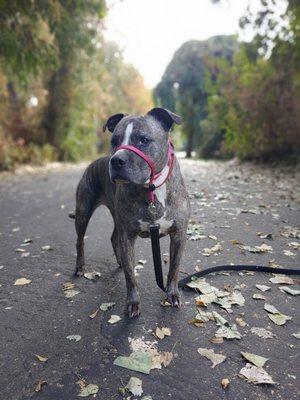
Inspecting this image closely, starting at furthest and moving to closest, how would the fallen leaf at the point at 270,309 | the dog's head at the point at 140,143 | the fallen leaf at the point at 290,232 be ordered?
1. the fallen leaf at the point at 290,232
2. the fallen leaf at the point at 270,309
3. the dog's head at the point at 140,143

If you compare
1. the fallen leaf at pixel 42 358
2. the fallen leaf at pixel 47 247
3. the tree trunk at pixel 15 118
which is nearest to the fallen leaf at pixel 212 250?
the fallen leaf at pixel 47 247

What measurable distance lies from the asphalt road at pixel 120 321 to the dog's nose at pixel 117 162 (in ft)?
4.24

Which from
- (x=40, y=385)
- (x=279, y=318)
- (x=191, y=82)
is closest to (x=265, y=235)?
(x=279, y=318)

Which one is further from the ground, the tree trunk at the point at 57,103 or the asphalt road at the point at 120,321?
the tree trunk at the point at 57,103

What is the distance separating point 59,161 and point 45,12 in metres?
10.9

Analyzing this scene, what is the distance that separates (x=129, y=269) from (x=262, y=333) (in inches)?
44.9

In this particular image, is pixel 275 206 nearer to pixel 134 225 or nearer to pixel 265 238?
pixel 265 238

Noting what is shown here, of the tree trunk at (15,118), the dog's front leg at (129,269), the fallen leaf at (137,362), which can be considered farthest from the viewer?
the tree trunk at (15,118)

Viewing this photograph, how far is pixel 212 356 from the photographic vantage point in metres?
2.40

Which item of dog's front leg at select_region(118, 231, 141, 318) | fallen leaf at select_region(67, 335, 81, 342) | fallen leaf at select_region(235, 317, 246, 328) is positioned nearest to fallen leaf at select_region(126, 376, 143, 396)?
fallen leaf at select_region(67, 335, 81, 342)

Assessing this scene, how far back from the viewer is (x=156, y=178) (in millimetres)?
2664

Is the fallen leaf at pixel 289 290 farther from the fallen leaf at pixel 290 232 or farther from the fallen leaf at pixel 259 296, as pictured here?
the fallen leaf at pixel 290 232

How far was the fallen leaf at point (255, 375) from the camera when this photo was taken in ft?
7.10

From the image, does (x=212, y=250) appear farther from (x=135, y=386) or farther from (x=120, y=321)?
(x=135, y=386)
